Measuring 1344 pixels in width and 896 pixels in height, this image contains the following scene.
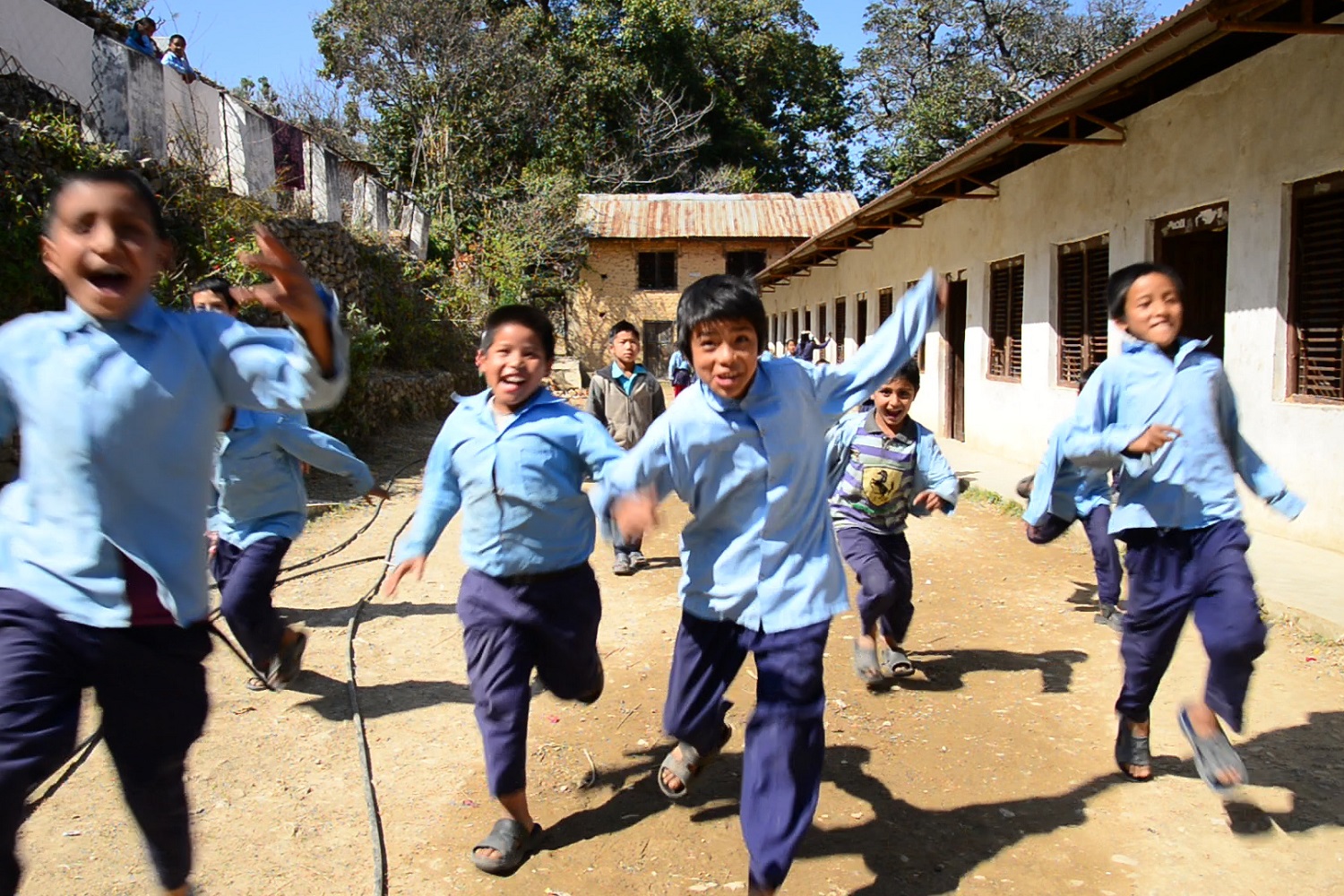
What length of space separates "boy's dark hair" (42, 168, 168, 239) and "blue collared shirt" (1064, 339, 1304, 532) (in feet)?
9.52

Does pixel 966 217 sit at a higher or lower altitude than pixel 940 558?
higher

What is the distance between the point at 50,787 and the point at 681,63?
1370 inches

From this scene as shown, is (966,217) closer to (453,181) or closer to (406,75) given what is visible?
(453,181)

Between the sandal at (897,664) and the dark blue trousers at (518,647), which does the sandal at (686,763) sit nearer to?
the dark blue trousers at (518,647)

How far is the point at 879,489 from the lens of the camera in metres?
4.38

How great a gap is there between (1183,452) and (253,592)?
11.8 feet

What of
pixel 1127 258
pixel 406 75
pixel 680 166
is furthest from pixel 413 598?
pixel 680 166

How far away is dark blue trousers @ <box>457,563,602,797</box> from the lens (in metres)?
3.12

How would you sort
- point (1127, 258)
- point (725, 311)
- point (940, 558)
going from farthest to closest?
point (1127, 258) → point (940, 558) → point (725, 311)

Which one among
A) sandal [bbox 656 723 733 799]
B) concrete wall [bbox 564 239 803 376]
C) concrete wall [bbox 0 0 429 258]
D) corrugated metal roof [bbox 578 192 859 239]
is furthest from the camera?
concrete wall [bbox 564 239 803 376]

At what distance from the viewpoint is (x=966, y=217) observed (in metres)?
13.8

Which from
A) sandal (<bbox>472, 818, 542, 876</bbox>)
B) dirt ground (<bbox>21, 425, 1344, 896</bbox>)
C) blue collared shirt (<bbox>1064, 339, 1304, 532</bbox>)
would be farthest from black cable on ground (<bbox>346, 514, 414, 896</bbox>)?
blue collared shirt (<bbox>1064, 339, 1304, 532</bbox>)

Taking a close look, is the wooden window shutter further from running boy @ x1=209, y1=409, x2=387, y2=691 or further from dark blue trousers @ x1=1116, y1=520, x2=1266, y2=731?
running boy @ x1=209, y1=409, x2=387, y2=691

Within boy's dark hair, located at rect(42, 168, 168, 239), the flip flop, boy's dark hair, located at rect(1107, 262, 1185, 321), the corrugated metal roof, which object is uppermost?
the corrugated metal roof
